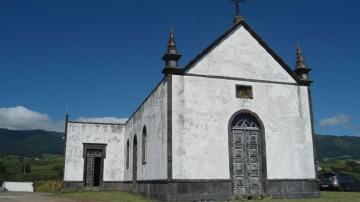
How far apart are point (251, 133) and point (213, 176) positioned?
283cm

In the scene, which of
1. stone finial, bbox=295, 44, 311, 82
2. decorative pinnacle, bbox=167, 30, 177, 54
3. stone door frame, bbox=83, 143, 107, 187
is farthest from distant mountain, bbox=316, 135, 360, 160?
decorative pinnacle, bbox=167, 30, 177, 54

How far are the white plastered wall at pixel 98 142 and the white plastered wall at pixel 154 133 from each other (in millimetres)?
5449

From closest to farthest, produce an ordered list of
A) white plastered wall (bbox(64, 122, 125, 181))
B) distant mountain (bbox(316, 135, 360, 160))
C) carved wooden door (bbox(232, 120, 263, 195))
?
carved wooden door (bbox(232, 120, 263, 195)), white plastered wall (bbox(64, 122, 125, 181)), distant mountain (bbox(316, 135, 360, 160))

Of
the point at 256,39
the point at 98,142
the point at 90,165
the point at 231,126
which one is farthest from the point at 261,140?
the point at 90,165

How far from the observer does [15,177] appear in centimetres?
3984

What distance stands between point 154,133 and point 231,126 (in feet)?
12.2

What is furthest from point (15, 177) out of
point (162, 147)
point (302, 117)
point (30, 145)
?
point (30, 145)

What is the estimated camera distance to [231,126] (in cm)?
1633

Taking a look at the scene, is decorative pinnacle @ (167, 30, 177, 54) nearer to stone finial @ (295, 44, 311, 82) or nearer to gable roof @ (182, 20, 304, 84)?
gable roof @ (182, 20, 304, 84)

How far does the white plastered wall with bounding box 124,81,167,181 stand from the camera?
15.7 metres

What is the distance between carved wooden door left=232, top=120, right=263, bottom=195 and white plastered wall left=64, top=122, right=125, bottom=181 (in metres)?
12.7

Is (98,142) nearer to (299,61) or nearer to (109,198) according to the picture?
(109,198)

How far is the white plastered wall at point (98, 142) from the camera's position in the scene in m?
26.1

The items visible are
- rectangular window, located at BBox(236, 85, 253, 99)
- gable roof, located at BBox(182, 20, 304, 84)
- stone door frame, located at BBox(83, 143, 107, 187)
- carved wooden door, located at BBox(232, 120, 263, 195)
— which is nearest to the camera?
carved wooden door, located at BBox(232, 120, 263, 195)
